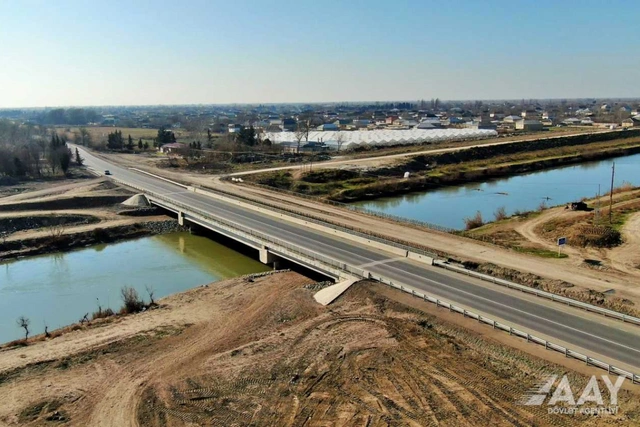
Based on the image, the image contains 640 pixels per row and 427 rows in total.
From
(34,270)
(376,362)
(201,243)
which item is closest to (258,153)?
(201,243)

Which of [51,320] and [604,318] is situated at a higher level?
[604,318]

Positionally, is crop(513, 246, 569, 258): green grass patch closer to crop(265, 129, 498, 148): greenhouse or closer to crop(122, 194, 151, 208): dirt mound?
crop(122, 194, 151, 208): dirt mound

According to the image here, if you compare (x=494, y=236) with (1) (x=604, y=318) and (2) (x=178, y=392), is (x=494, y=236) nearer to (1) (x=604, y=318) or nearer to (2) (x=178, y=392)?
(1) (x=604, y=318)

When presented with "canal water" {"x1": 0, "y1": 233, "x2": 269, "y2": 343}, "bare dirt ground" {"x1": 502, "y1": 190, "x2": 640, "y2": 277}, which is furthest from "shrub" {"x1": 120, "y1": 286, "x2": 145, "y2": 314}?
"bare dirt ground" {"x1": 502, "y1": 190, "x2": 640, "y2": 277}

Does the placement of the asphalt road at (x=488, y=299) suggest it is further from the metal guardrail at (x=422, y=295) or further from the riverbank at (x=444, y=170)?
the riverbank at (x=444, y=170)

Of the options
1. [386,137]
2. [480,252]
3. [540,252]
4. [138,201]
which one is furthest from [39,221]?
[386,137]

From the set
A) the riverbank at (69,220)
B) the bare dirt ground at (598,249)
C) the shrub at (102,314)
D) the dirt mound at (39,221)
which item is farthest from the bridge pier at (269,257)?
the dirt mound at (39,221)
